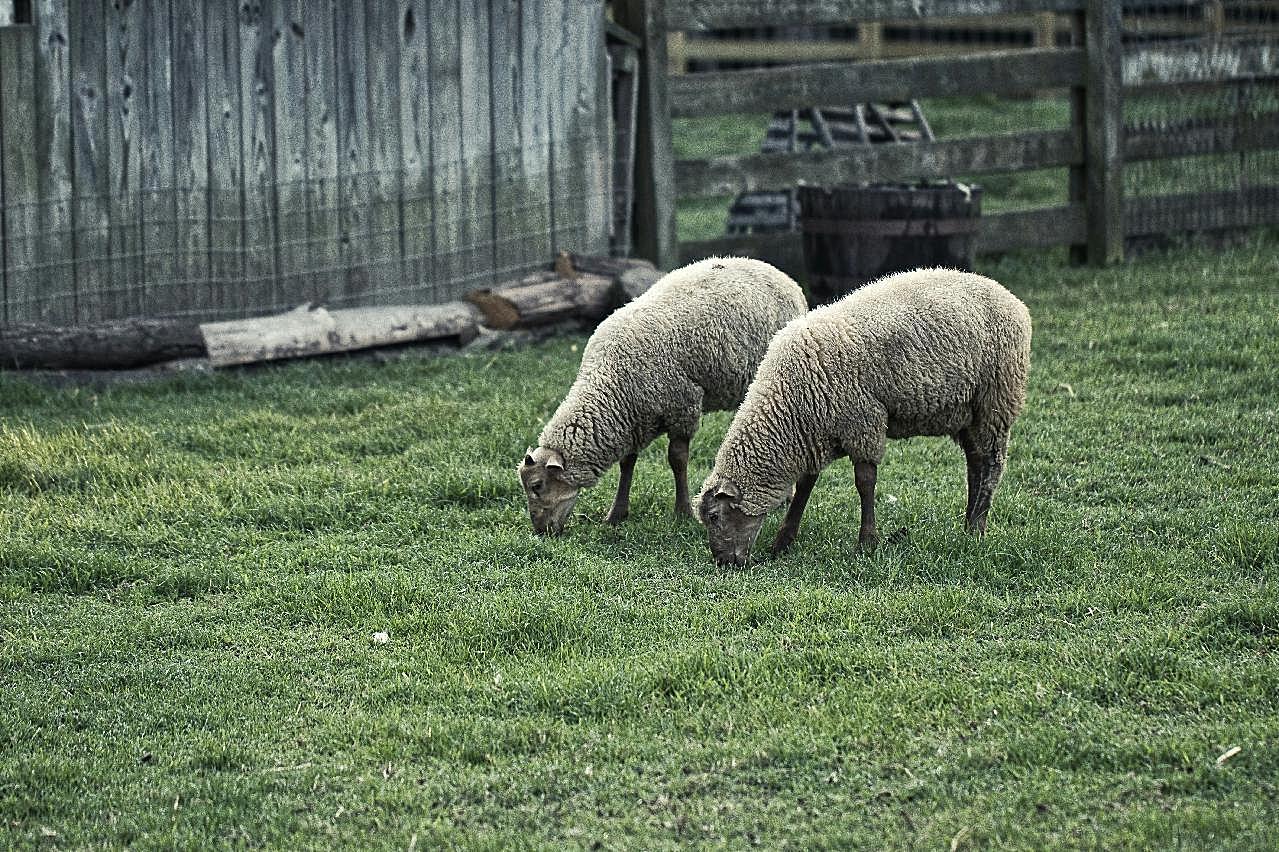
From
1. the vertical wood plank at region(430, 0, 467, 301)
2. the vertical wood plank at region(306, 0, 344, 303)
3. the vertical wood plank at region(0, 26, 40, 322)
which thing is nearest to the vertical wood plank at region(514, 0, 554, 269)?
the vertical wood plank at region(430, 0, 467, 301)

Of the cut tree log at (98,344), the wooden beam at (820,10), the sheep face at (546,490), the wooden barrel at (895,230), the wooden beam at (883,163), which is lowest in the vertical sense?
the sheep face at (546,490)

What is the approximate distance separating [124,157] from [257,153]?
0.84 meters

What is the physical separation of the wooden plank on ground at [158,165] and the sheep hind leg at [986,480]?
5714 mm

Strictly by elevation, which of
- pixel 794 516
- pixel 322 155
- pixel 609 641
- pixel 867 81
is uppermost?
pixel 867 81

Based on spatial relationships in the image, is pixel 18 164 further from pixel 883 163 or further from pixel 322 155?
pixel 883 163

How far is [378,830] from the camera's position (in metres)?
4.78

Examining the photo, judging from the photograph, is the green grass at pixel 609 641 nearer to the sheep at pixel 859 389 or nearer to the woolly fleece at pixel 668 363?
the sheep at pixel 859 389

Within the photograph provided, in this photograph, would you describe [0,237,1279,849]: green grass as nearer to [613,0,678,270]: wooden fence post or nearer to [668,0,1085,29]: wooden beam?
[613,0,678,270]: wooden fence post

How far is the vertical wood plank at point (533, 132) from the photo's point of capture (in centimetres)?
1146

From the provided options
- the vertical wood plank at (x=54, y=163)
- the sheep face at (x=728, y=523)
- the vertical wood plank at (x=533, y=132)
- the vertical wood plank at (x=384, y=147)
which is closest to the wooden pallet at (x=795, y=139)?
the vertical wood plank at (x=533, y=132)

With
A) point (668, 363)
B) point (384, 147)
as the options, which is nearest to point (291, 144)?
point (384, 147)

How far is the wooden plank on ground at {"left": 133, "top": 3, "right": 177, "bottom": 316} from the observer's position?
1038 centimetres

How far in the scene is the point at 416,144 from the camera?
11.2 m

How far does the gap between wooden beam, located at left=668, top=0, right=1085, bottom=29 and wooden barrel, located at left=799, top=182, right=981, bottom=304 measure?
159 cm
